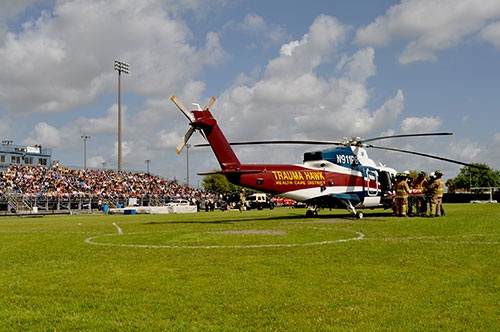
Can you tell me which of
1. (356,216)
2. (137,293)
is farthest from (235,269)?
(356,216)

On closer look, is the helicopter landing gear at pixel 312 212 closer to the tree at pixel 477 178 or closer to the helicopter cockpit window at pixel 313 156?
the helicopter cockpit window at pixel 313 156

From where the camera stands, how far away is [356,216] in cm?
2952

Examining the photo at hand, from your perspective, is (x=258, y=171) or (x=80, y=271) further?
(x=258, y=171)

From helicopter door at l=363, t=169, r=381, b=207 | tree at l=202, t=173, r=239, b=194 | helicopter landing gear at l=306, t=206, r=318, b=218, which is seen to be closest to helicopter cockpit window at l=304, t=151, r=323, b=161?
helicopter door at l=363, t=169, r=381, b=207

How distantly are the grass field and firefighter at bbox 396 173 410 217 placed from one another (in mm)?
14379

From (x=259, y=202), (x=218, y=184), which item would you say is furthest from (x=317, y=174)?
(x=218, y=184)

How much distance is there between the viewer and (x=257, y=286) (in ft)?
28.6

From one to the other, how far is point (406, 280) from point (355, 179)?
21554 millimetres

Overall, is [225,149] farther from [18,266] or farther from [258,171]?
[18,266]

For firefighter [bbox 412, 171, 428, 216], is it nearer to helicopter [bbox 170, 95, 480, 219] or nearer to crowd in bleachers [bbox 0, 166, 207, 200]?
helicopter [bbox 170, 95, 480, 219]

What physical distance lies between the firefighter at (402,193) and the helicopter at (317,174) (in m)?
1.26

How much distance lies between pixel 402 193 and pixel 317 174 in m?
5.48

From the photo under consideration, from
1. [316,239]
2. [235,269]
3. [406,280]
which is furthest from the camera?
[316,239]

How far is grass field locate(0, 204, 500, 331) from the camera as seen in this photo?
6.58m
